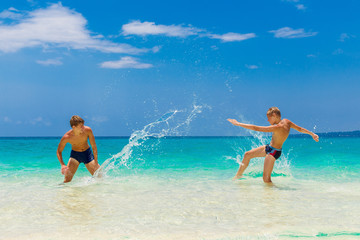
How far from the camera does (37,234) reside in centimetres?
427

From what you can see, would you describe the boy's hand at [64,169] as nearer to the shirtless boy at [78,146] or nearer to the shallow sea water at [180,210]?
the shirtless boy at [78,146]

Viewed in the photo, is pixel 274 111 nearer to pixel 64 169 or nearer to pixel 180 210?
pixel 180 210

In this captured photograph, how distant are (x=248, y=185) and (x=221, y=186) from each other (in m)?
0.58

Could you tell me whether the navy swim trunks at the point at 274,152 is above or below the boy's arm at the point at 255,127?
below

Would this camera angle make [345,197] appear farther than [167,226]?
Yes

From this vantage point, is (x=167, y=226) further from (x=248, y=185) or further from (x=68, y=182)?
(x=68, y=182)

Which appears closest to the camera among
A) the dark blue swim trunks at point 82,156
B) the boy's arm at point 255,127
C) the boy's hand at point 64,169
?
the boy's arm at point 255,127

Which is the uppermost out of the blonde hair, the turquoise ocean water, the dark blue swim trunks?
the blonde hair

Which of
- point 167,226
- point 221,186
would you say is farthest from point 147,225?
point 221,186

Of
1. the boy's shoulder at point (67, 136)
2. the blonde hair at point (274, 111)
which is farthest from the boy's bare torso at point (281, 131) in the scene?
the boy's shoulder at point (67, 136)

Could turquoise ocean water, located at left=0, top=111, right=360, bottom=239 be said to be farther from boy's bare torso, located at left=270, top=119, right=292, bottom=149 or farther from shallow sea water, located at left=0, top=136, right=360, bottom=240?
boy's bare torso, located at left=270, top=119, right=292, bottom=149

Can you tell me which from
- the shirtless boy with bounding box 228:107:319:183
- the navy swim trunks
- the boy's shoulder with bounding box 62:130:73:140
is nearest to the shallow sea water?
the shirtless boy with bounding box 228:107:319:183

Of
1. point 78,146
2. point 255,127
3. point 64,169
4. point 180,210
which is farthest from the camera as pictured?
point 78,146

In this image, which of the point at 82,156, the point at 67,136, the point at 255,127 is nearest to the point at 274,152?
the point at 255,127
